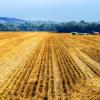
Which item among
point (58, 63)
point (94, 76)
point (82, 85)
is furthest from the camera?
point (58, 63)

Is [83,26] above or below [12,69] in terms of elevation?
below

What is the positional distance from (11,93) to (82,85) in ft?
11.3

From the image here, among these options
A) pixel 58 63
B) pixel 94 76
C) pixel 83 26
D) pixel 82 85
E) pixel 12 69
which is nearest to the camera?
pixel 82 85

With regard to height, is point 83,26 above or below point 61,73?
below

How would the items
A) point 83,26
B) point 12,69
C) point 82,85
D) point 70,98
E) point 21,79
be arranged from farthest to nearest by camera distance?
point 83,26 < point 12,69 < point 21,79 < point 82,85 < point 70,98

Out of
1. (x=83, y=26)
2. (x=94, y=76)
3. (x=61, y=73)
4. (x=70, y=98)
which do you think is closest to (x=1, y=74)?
(x=61, y=73)

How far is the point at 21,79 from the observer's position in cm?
1719

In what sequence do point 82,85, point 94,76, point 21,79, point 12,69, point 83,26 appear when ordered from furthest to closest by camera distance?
point 83,26, point 12,69, point 94,76, point 21,79, point 82,85

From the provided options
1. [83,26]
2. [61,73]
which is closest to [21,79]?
[61,73]

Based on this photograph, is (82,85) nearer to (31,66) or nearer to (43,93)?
(43,93)

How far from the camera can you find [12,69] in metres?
20.9

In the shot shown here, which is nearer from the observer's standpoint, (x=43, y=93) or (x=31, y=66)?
(x=43, y=93)

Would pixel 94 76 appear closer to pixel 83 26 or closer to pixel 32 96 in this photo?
pixel 32 96

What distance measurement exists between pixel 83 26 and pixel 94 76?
405 feet
